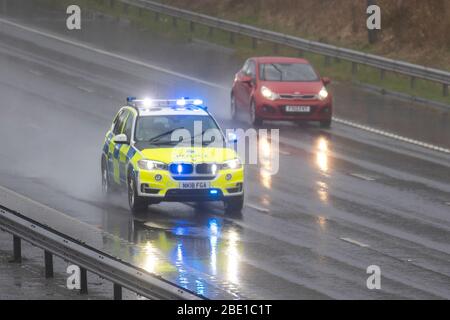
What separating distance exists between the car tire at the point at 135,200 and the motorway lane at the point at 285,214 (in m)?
0.16

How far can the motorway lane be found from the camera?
59.8 feet

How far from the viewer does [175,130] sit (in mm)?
23750

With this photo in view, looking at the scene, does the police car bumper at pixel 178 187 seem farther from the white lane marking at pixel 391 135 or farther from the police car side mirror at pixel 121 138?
the white lane marking at pixel 391 135

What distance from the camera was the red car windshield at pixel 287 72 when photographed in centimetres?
3497

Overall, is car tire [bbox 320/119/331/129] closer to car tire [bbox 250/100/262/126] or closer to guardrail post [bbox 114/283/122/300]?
car tire [bbox 250/100/262/126]

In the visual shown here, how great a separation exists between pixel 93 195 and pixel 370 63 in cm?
1837

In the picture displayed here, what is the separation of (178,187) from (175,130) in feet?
5.00

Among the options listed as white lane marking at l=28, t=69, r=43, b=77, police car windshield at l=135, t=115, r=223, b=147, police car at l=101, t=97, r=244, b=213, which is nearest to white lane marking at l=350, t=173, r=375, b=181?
police car at l=101, t=97, r=244, b=213

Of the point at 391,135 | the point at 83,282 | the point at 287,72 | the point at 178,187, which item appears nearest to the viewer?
the point at 83,282

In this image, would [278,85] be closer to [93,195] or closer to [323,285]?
[93,195]

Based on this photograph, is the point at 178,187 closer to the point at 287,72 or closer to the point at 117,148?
the point at 117,148

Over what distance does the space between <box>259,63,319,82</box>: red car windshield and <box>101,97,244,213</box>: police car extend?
34.4 ft

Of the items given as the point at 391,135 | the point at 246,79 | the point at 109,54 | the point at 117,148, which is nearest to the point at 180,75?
the point at 109,54
